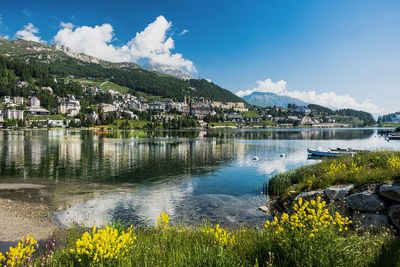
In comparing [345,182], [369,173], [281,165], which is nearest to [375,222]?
[369,173]

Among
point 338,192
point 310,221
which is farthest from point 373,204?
point 310,221

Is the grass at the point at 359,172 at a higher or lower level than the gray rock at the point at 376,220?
higher

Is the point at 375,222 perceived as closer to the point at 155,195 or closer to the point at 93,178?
the point at 155,195

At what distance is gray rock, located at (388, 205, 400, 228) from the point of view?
53.1 feet

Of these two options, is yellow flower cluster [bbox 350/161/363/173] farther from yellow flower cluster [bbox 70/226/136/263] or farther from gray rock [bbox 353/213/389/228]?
yellow flower cluster [bbox 70/226/136/263]

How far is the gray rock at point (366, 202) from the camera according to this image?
17422mm

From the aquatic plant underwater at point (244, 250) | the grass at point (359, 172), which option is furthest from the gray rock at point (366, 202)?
the aquatic plant underwater at point (244, 250)

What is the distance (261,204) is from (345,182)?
11890mm

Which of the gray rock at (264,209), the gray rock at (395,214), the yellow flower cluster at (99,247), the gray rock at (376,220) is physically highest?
the yellow flower cluster at (99,247)

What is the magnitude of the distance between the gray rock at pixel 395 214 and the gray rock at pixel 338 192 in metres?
3.38

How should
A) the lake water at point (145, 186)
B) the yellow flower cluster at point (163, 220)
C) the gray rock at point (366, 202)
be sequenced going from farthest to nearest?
the lake water at point (145, 186), the gray rock at point (366, 202), the yellow flower cluster at point (163, 220)

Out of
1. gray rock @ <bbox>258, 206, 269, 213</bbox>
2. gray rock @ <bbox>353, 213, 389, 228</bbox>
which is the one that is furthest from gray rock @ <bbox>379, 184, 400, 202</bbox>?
gray rock @ <bbox>258, 206, 269, 213</bbox>

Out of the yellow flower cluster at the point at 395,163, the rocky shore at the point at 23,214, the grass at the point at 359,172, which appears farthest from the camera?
the rocky shore at the point at 23,214

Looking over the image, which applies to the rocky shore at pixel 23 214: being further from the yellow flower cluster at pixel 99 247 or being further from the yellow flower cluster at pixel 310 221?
the yellow flower cluster at pixel 310 221
